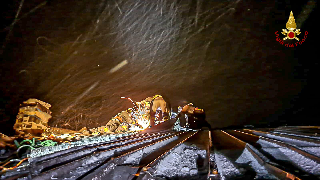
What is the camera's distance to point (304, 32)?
13.5 meters

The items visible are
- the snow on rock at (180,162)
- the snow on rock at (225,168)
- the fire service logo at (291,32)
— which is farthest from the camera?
the fire service logo at (291,32)

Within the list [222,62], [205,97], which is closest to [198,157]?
[205,97]

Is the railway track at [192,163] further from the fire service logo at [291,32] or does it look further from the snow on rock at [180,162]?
the fire service logo at [291,32]

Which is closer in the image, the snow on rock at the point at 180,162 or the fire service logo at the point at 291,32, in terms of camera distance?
the snow on rock at the point at 180,162

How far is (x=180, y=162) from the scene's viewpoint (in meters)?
2.45

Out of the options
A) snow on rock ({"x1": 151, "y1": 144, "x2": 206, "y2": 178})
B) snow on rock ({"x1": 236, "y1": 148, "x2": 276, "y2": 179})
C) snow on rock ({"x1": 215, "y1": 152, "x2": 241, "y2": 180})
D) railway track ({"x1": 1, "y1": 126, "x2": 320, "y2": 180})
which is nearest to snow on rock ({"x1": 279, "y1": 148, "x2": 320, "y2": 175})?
railway track ({"x1": 1, "y1": 126, "x2": 320, "y2": 180})

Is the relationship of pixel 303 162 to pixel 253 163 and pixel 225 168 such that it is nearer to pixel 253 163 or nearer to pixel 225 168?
pixel 253 163

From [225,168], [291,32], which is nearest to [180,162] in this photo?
[225,168]

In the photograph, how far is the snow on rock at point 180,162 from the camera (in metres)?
2.22

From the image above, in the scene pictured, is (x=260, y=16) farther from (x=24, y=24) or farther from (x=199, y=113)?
(x=24, y=24)

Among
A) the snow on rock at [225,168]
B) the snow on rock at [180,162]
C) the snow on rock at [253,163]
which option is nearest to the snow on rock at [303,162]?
the snow on rock at [253,163]

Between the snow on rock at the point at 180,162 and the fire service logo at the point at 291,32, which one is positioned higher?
the fire service logo at the point at 291,32

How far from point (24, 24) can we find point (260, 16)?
1463 centimetres

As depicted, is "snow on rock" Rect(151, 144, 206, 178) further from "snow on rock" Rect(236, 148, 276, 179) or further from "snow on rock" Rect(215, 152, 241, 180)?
"snow on rock" Rect(236, 148, 276, 179)
